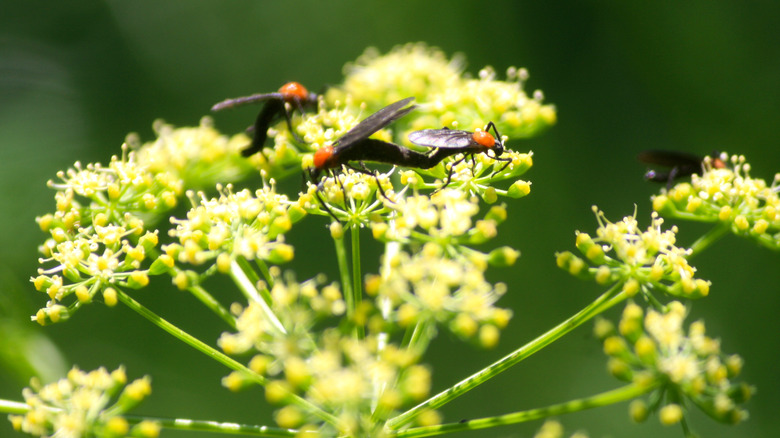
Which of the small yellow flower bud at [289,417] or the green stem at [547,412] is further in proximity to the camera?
the green stem at [547,412]

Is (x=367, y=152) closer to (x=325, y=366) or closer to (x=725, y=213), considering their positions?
(x=325, y=366)

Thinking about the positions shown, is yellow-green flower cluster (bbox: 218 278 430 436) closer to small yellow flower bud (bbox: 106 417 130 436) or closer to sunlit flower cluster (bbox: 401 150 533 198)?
small yellow flower bud (bbox: 106 417 130 436)

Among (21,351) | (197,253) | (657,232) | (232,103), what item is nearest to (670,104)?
(657,232)

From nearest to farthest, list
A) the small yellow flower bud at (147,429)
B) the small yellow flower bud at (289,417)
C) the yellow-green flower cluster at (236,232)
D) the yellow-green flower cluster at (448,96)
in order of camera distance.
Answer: the small yellow flower bud at (289,417), the small yellow flower bud at (147,429), the yellow-green flower cluster at (236,232), the yellow-green flower cluster at (448,96)

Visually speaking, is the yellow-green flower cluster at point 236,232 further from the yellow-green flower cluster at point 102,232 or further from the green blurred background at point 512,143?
the green blurred background at point 512,143

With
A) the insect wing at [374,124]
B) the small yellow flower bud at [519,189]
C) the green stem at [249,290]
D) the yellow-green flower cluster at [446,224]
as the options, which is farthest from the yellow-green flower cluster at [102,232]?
the small yellow flower bud at [519,189]

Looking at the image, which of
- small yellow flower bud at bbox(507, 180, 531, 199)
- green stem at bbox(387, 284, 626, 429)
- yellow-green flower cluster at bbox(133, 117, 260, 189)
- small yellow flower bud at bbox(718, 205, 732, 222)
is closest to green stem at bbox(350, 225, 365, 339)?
green stem at bbox(387, 284, 626, 429)

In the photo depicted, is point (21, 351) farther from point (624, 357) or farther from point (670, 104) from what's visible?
point (670, 104)
